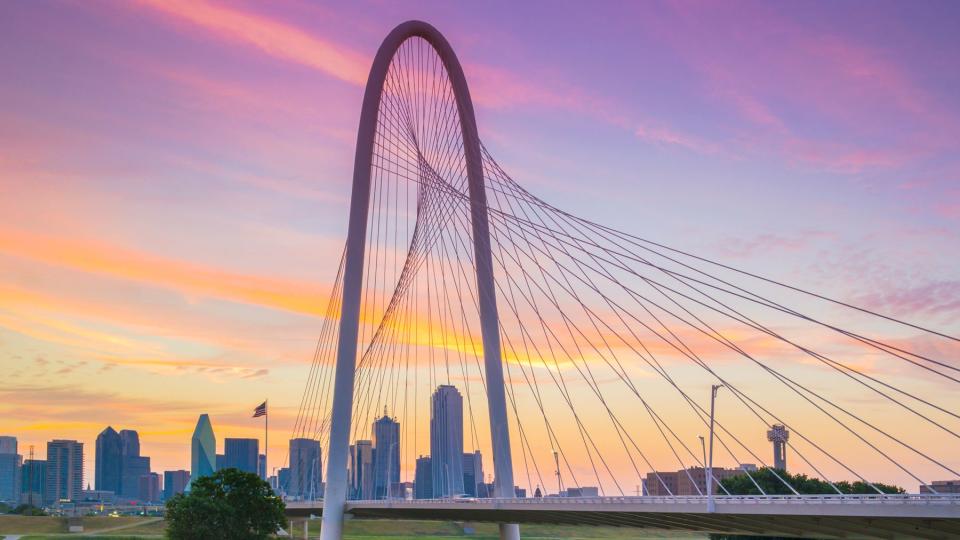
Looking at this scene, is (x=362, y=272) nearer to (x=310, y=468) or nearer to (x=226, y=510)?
(x=226, y=510)

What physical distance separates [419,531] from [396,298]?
10683 cm

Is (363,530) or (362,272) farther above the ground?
(362,272)

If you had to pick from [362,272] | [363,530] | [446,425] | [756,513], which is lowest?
[363,530]

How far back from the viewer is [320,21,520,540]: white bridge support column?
6519cm

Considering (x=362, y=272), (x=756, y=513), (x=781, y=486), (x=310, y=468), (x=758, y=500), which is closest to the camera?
(x=756, y=513)

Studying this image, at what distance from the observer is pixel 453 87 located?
225ft

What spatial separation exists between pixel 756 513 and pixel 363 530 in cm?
12577

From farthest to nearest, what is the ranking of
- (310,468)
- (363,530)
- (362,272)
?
(363,530)
(310,468)
(362,272)

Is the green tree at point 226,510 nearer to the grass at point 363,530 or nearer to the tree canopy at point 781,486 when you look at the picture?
the tree canopy at point 781,486

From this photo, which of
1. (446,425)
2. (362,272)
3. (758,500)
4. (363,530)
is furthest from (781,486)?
(363,530)

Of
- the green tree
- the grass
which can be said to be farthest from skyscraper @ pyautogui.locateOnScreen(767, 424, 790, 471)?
the green tree

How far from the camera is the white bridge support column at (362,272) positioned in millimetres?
65188

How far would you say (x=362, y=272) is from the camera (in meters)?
67.3

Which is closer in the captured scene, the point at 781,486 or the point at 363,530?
the point at 781,486
